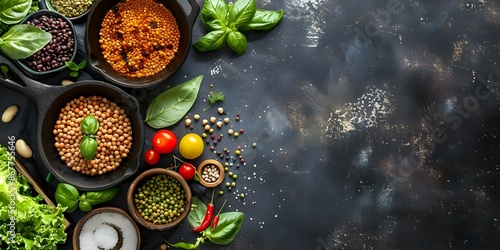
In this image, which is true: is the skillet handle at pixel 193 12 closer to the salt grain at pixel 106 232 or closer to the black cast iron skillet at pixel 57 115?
the black cast iron skillet at pixel 57 115

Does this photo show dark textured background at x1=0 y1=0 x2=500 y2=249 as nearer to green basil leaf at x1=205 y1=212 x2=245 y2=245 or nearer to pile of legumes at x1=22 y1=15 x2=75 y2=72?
green basil leaf at x1=205 y1=212 x2=245 y2=245

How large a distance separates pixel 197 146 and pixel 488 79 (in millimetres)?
1703

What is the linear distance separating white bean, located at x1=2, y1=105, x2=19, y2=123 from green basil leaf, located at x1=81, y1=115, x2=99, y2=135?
42 cm

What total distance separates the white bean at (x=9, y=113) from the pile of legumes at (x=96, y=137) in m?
0.25

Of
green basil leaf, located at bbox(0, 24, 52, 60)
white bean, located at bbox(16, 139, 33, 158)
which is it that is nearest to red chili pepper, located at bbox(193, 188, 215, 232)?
white bean, located at bbox(16, 139, 33, 158)

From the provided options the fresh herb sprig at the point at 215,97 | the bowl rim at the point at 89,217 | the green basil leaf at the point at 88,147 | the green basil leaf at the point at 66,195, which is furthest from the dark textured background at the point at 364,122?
the green basil leaf at the point at 66,195

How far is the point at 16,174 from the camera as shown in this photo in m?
3.20

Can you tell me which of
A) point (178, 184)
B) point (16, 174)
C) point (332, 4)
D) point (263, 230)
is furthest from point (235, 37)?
point (16, 174)

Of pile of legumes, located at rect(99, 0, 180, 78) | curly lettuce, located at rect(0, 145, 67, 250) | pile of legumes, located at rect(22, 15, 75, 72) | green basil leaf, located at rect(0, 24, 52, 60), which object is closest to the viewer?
curly lettuce, located at rect(0, 145, 67, 250)

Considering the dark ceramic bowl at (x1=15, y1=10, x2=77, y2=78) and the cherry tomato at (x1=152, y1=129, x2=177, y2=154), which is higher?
the dark ceramic bowl at (x1=15, y1=10, x2=77, y2=78)

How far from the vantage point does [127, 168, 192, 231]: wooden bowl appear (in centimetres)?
322

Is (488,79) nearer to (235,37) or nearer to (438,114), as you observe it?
(438,114)

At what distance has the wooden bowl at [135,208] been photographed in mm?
3223

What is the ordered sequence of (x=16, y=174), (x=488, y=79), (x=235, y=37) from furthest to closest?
(x=488, y=79) < (x=235, y=37) < (x=16, y=174)
